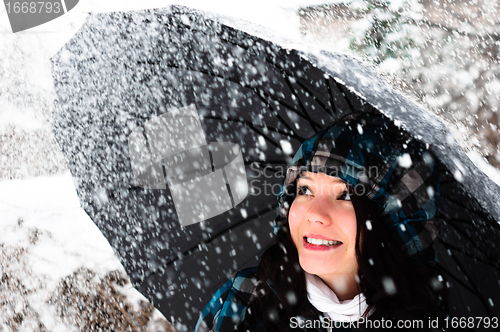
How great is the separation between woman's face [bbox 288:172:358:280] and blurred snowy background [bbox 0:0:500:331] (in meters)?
0.43

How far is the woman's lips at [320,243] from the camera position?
120 centimetres

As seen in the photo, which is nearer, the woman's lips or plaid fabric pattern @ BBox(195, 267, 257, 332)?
the woman's lips

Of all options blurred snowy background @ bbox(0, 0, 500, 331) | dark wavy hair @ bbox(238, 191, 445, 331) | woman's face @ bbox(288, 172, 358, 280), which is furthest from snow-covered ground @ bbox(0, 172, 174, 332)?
woman's face @ bbox(288, 172, 358, 280)

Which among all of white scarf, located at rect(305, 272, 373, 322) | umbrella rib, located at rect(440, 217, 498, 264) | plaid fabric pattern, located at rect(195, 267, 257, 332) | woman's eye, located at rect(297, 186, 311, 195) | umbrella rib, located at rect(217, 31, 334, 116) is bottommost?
plaid fabric pattern, located at rect(195, 267, 257, 332)

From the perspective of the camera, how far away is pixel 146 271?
1506 millimetres

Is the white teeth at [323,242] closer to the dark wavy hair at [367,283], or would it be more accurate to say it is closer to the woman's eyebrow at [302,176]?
the dark wavy hair at [367,283]

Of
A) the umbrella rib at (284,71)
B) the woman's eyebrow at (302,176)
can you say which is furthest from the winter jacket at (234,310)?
the umbrella rib at (284,71)

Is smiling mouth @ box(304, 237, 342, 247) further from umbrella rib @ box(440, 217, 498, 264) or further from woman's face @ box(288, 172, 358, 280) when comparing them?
umbrella rib @ box(440, 217, 498, 264)

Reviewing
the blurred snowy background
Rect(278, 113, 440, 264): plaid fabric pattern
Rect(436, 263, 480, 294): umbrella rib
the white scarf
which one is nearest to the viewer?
Rect(278, 113, 440, 264): plaid fabric pattern

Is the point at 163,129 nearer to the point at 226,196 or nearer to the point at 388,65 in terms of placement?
the point at 226,196

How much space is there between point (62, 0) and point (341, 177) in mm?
8593

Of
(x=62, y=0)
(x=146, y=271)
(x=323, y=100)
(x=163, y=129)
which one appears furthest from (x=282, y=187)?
(x=62, y=0)

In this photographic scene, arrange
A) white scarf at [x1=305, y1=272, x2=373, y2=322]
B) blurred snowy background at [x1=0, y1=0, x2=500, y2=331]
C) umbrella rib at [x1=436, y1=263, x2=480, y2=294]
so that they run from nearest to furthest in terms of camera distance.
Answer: white scarf at [x1=305, y1=272, x2=373, y2=322] → umbrella rib at [x1=436, y1=263, x2=480, y2=294] → blurred snowy background at [x1=0, y1=0, x2=500, y2=331]

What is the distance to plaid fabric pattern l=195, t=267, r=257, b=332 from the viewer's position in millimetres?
1345
